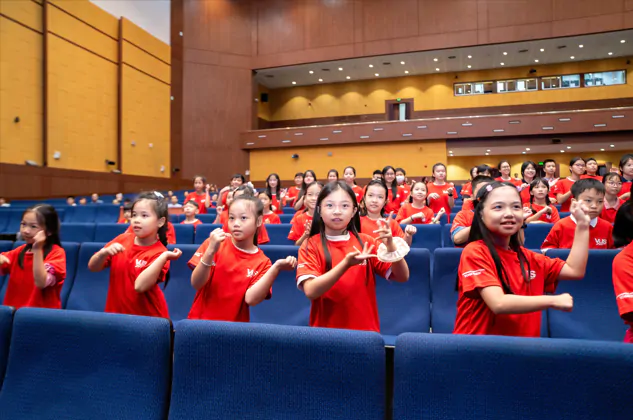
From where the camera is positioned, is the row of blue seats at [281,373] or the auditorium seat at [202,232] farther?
the auditorium seat at [202,232]

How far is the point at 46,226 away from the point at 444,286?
2.13 meters

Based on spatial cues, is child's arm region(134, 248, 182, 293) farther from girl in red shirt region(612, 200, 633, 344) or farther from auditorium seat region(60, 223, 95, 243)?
auditorium seat region(60, 223, 95, 243)

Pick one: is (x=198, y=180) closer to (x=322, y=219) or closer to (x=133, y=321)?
(x=322, y=219)

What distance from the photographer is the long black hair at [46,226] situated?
2.10m

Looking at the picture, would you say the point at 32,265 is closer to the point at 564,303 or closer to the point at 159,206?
the point at 159,206

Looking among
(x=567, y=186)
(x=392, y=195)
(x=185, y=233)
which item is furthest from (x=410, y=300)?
(x=567, y=186)

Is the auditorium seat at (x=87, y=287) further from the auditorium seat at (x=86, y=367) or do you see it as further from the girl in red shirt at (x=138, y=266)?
the auditorium seat at (x=86, y=367)

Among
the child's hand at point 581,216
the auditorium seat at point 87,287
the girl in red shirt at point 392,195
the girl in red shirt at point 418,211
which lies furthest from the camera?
the girl in red shirt at point 392,195

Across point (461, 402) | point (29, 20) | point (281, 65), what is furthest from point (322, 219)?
point (281, 65)

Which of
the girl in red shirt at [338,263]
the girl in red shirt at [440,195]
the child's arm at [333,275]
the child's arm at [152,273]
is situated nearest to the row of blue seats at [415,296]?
the girl in red shirt at [338,263]

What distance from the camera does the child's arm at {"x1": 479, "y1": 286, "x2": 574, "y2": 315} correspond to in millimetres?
1094

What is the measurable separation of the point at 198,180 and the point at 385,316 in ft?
12.9

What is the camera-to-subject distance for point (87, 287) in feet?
8.75

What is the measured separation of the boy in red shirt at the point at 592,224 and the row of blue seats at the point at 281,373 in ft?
5.68
